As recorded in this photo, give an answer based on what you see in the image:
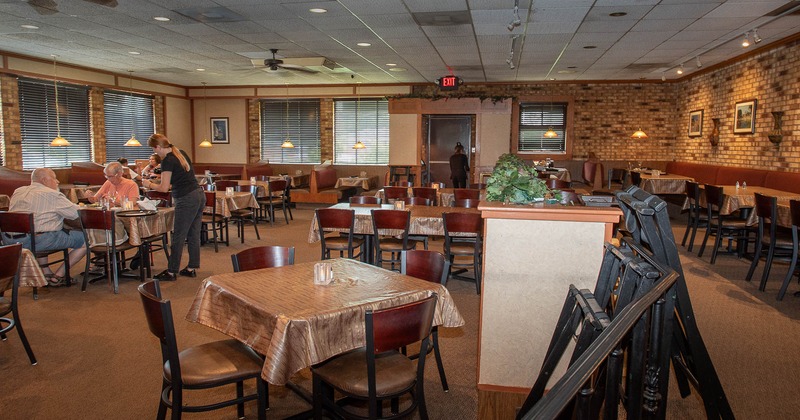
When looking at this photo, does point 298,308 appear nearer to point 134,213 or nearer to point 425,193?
point 134,213

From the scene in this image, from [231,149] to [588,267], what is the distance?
14339 mm

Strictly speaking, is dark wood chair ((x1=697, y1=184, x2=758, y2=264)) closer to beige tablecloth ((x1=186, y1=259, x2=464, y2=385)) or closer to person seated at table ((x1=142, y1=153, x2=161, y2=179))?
beige tablecloth ((x1=186, y1=259, x2=464, y2=385))

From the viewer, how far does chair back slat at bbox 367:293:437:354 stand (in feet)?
7.77

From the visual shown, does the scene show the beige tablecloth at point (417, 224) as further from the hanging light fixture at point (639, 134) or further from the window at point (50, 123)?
the hanging light fixture at point (639, 134)

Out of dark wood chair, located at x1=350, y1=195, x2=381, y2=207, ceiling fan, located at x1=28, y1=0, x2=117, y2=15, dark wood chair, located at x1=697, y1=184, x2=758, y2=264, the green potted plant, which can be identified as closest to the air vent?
dark wood chair, located at x1=350, y1=195, x2=381, y2=207

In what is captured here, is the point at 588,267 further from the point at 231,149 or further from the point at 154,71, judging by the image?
the point at 231,149

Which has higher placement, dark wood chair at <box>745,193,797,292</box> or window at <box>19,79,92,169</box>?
window at <box>19,79,92,169</box>

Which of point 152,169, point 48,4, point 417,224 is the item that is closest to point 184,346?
point 417,224

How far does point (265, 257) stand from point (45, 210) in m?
3.08

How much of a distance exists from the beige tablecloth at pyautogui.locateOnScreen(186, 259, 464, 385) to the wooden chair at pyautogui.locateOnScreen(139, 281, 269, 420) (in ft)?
0.44

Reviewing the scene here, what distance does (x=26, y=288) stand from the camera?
5828mm

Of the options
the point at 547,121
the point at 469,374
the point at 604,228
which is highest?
the point at 547,121

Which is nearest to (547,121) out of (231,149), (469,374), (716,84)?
(716,84)

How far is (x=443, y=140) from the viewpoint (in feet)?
53.8
